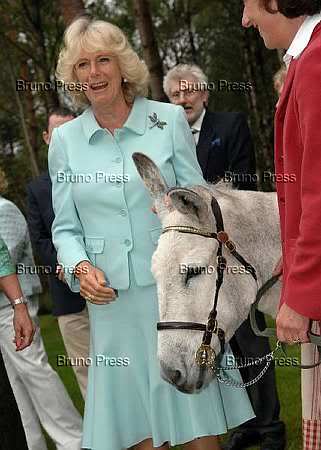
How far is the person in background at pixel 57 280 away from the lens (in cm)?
631

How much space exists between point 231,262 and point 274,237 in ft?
1.02

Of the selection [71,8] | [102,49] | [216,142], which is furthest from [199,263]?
[71,8]

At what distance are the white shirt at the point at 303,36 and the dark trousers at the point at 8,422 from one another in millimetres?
2403

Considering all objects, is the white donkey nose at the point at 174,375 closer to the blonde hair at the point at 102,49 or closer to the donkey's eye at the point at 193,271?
the donkey's eye at the point at 193,271

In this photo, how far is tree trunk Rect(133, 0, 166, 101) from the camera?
38.2 ft

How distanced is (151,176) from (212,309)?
654mm

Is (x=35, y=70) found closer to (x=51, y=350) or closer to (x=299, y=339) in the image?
(x=51, y=350)

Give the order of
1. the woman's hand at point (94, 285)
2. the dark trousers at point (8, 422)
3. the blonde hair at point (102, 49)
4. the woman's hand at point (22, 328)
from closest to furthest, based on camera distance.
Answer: the woman's hand at point (94, 285) < the blonde hair at point (102, 49) < the dark trousers at point (8, 422) < the woman's hand at point (22, 328)

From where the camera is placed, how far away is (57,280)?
6441 millimetres

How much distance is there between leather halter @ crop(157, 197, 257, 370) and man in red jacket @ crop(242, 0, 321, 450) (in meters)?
0.56

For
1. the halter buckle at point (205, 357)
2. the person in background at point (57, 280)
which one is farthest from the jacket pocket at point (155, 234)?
the person in background at point (57, 280)

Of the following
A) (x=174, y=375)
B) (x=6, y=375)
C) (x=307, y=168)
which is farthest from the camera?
(x=6, y=375)

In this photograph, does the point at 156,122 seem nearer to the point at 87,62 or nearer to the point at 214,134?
the point at 87,62

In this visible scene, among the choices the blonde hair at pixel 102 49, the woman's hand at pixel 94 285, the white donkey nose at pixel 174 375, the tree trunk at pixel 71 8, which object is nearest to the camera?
the white donkey nose at pixel 174 375
